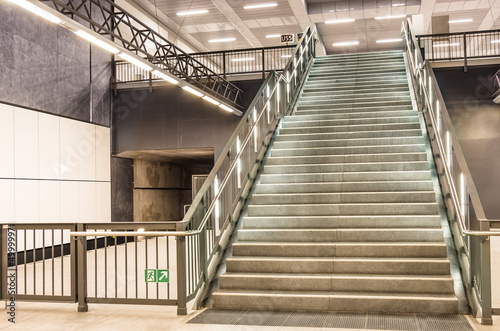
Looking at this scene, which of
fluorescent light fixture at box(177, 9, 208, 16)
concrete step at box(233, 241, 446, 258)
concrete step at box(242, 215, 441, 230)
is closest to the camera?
concrete step at box(233, 241, 446, 258)

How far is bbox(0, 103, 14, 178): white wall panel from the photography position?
32.7ft

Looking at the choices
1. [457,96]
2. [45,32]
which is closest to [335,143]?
[457,96]

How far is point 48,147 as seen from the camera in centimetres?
1145

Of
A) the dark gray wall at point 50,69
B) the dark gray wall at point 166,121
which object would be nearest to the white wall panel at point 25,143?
the dark gray wall at point 50,69

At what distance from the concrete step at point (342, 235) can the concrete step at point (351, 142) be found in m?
2.52

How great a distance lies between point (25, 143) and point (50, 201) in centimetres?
150

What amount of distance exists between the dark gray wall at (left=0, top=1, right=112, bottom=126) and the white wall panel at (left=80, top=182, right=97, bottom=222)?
5.54 ft

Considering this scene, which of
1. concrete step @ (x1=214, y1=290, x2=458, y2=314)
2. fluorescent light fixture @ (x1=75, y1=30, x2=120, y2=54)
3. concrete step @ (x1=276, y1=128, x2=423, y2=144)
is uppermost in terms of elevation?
Answer: fluorescent light fixture @ (x1=75, y1=30, x2=120, y2=54)

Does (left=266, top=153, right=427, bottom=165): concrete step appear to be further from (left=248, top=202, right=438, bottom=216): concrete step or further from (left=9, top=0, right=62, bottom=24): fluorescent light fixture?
(left=9, top=0, right=62, bottom=24): fluorescent light fixture

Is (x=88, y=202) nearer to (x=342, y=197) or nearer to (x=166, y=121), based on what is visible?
(x=166, y=121)

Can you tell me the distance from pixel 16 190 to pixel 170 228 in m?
6.14

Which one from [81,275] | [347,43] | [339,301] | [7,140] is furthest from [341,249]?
[347,43]

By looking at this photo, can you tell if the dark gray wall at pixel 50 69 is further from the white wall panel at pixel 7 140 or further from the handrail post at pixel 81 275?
the handrail post at pixel 81 275

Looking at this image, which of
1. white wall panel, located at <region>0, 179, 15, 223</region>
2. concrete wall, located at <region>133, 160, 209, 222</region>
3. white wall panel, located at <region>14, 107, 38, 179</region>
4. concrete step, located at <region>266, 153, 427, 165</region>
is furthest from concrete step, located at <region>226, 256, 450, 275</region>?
concrete wall, located at <region>133, 160, 209, 222</region>
